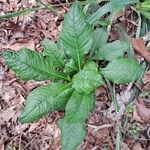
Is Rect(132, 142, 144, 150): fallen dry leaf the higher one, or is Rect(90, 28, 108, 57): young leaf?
Rect(90, 28, 108, 57): young leaf

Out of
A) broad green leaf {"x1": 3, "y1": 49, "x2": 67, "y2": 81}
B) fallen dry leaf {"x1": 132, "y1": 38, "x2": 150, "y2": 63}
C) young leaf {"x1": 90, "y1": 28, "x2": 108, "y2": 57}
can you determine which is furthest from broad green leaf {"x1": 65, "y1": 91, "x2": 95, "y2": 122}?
fallen dry leaf {"x1": 132, "y1": 38, "x2": 150, "y2": 63}

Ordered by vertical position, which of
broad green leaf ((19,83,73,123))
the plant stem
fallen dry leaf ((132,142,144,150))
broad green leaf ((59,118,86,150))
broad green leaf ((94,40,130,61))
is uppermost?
broad green leaf ((94,40,130,61))

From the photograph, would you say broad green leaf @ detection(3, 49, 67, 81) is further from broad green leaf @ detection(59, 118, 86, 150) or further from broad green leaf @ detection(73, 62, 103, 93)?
broad green leaf @ detection(59, 118, 86, 150)

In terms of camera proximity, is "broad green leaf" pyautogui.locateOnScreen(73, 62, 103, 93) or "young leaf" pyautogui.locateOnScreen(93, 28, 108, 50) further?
"young leaf" pyautogui.locateOnScreen(93, 28, 108, 50)

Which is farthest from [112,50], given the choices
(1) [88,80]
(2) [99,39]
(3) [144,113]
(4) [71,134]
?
(4) [71,134]

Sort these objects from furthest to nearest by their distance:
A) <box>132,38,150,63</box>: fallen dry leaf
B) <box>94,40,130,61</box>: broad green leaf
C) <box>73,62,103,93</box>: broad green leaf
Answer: <box>132,38,150,63</box>: fallen dry leaf < <box>94,40,130,61</box>: broad green leaf < <box>73,62,103,93</box>: broad green leaf

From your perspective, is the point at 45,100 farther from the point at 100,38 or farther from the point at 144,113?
the point at 144,113
